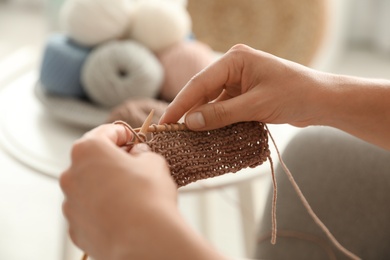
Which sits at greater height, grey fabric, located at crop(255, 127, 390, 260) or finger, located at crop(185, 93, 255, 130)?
finger, located at crop(185, 93, 255, 130)

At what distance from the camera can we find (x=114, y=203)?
22.0 inches

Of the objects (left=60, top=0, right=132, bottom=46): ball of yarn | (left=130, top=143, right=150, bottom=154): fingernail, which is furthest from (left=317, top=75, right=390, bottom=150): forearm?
(left=60, top=0, right=132, bottom=46): ball of yarn

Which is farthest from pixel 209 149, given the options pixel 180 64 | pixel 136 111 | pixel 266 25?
pixel 266 25

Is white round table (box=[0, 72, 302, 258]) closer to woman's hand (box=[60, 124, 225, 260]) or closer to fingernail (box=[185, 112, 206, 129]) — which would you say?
fingernail (box=[185, 112, 206, 129])

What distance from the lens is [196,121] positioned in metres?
0.76

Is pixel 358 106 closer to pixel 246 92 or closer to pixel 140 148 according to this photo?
pixel 246 92

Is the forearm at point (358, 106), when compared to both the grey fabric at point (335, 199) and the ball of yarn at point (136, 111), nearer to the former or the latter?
the grey fabric at point (335, 199)

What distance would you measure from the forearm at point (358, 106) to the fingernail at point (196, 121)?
171 millimetres

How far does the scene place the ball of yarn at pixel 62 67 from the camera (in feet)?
4.30

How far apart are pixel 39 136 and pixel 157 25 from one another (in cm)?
35

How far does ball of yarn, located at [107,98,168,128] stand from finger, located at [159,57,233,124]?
1.23 feet

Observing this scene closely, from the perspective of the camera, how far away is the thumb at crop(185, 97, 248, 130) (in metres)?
0.76

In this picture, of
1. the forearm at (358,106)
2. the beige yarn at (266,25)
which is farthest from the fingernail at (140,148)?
the beige yarn at (266,25)

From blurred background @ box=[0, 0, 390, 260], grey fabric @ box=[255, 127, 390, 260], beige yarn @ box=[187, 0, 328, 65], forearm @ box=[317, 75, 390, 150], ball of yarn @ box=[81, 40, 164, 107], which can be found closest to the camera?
forearm @ box=[317, 75, 390, 150]
